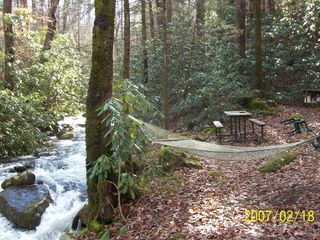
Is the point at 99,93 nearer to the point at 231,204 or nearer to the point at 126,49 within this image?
the point at 231,204

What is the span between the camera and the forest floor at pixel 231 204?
394cm

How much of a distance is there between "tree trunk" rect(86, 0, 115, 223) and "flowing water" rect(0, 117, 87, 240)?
1.15m

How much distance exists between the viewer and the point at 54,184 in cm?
737

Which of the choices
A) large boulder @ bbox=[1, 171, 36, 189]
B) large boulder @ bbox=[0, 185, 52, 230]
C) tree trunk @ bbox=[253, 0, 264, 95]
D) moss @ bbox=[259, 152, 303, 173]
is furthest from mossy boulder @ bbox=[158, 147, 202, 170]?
tree trunk @ bbox=[253, 0, 264, 95]

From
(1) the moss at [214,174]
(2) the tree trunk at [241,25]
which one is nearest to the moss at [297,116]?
(2) the tree trunk at [241,25]

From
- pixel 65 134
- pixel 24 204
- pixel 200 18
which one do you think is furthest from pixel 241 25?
pixel 24 204

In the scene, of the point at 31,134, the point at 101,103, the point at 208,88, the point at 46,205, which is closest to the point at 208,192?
the point at 101,103

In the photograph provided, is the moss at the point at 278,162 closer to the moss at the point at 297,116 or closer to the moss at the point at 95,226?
the moss at the point at 95,226

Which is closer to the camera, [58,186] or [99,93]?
[99,93]

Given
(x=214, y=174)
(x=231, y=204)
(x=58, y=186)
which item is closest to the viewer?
(x=231, y=204)

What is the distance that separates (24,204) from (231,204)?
141 inches

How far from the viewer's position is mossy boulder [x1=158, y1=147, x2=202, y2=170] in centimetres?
652
